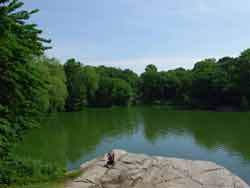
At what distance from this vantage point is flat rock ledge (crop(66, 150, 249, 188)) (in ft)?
27.7

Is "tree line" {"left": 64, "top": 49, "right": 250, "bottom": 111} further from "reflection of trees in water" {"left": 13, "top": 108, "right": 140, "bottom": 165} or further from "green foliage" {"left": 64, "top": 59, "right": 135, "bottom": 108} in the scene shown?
"reflection of trees in water" {"left": 13, "top": 108, "right": 140, "bottom": 165}

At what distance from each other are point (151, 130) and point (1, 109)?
2043cm

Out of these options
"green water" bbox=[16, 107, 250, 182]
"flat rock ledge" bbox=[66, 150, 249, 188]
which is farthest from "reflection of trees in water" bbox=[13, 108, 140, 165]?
"flat rock ledge" bbox=[66, 150, 249, 188]

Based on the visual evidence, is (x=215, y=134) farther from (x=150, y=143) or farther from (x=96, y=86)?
(x=96, y=86)

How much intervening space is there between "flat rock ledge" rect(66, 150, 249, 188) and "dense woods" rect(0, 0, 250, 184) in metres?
1.46

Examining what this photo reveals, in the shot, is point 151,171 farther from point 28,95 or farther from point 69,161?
point 69,161

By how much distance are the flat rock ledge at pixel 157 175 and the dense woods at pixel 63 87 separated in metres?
1.46

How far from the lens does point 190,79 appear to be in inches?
2277

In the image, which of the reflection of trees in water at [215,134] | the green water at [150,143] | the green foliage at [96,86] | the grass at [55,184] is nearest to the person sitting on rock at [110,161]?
the grass at [55,184]

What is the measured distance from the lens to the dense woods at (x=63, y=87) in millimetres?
7359

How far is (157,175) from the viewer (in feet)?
29.4

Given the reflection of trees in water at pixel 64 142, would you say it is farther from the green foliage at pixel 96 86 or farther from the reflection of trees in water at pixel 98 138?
the green foliage at pixel 96 86

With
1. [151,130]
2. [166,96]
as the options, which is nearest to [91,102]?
[166,96]

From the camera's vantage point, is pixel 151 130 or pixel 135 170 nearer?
pixel 135 170
